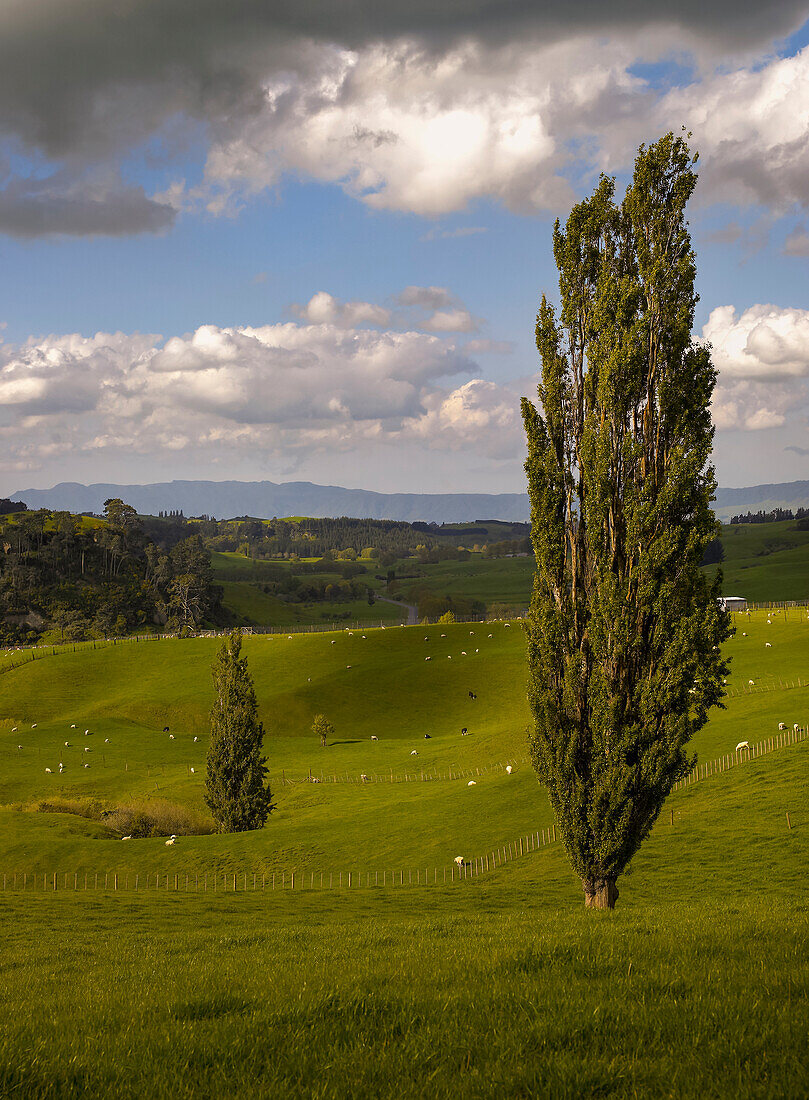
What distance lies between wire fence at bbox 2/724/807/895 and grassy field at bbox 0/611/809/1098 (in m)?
0.68

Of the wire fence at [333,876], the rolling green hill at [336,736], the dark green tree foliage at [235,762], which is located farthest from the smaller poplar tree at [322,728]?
the wire fence at [333,876]

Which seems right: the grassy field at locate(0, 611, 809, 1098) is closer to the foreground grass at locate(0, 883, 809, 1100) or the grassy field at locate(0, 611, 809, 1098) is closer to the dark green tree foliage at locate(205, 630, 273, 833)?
the foreground grass at locate(0, 883, 809, 1100)

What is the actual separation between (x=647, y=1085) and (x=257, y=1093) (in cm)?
383

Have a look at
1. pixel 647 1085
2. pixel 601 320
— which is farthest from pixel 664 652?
pixel 647 1085

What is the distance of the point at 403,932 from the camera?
76.1 ft

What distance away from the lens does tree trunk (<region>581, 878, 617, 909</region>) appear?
93.7 feet

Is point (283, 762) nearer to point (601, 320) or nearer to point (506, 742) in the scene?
point (506, 742)

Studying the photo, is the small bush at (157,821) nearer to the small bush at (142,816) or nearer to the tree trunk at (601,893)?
→ the small bush at (142,816)

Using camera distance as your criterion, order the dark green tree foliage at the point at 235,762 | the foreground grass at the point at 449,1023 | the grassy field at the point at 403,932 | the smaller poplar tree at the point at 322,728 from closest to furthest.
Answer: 1. the foreground grass at the point at 449,1023
2. the grassy field at the point at 403,932
3. the dark green tree foliage at the point at 235,762
4. the smaller poplar tree at the point at 322,728

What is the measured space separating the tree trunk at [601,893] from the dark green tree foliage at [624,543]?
0.06m

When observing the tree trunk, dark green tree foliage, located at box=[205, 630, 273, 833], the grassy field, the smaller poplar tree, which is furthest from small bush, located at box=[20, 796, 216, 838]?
the tree trunk

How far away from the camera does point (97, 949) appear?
965 inches

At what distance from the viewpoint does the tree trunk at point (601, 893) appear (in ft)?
93.7

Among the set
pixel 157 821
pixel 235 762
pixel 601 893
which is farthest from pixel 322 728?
pixel 601 893
